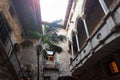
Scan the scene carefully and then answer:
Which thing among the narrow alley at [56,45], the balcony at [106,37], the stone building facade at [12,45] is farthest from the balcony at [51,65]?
the balcony at [106,37]

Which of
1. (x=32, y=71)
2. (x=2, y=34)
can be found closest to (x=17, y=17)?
(x=2, y=34)

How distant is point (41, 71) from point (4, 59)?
811cm

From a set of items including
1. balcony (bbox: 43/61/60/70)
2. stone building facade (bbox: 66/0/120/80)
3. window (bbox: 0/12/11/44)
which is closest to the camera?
stone building facade (bbox: 66/0/120/80)

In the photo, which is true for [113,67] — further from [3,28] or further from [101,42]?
[3,28]

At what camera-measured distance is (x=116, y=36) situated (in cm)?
632

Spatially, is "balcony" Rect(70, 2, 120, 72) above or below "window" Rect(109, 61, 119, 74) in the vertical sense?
above

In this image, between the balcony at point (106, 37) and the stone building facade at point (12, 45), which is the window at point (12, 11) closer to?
the stone building facade at point (12, 45)

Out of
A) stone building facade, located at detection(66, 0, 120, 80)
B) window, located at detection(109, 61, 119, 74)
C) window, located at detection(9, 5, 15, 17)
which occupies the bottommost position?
window, located at detection(109, 61, 119, 74)

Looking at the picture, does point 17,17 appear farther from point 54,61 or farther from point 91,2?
→ point 54,61

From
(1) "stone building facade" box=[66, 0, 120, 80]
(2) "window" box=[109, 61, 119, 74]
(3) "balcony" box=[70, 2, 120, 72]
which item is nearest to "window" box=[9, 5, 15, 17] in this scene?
(1) "stone building facade" box=[66, 0, 120, 80]

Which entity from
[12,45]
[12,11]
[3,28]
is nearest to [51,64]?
[12,11]

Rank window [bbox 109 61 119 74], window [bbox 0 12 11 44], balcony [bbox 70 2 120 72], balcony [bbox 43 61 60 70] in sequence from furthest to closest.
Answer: balcony [bbox 43 61 60 70] → window [bbox 109 61 119 74] → window [bbox 0 12 11 44] → balcony [bbox 70 2 120 72]

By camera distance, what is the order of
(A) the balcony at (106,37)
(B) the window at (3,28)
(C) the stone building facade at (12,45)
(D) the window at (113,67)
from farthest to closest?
(D) the window at (113,67), (B) the window at (3,28), (C) the stone building facade at (12,45), (A) the balcony at (106,37)

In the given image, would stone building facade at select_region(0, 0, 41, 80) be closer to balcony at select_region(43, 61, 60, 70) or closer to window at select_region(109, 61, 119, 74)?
balcony at select_region(43, 61, 60, 70)
